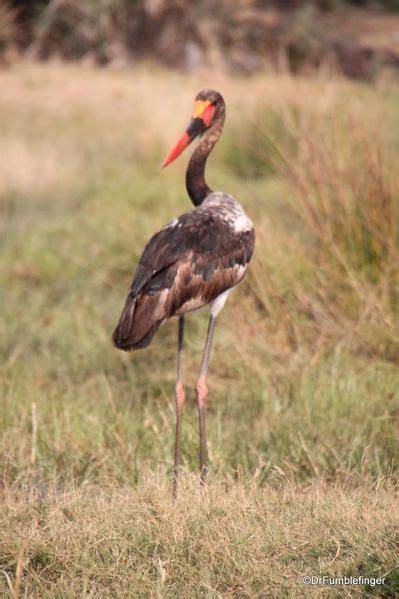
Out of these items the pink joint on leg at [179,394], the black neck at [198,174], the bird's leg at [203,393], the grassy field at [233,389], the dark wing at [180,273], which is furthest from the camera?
the black neck at [198,174]

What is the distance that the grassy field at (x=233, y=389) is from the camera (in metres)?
2.87

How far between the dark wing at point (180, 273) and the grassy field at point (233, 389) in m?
0.55

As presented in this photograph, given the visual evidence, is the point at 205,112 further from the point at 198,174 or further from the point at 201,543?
the point at 201,543

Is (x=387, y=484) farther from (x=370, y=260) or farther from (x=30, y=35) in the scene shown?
(x=30, y=35)

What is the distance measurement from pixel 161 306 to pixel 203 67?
13424 millimetres

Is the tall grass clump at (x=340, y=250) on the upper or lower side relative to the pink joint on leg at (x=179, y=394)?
upper

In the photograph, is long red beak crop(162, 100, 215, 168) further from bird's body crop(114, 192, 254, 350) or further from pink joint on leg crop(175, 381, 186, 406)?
pink joint on leg crop(175, 381, 186, 406)

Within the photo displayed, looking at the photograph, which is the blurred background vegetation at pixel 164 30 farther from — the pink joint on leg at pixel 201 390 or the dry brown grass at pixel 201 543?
the dry brown grass at pixel 201 543

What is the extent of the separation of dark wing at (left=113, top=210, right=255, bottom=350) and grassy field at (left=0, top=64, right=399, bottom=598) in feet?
1.80

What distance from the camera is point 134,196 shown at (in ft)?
27.2

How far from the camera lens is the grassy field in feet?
9.41

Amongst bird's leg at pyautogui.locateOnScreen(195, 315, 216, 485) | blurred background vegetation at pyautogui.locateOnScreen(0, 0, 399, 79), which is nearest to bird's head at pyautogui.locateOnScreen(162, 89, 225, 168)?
bird's leg at pyautogui.locateOnScreen(195, 315, 216, 485)

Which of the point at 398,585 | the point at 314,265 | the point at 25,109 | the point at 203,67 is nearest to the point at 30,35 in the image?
the point at 203,67

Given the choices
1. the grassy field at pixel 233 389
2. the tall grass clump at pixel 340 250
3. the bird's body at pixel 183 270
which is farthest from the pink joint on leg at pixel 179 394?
the tall grass clump at pixel 340 250
